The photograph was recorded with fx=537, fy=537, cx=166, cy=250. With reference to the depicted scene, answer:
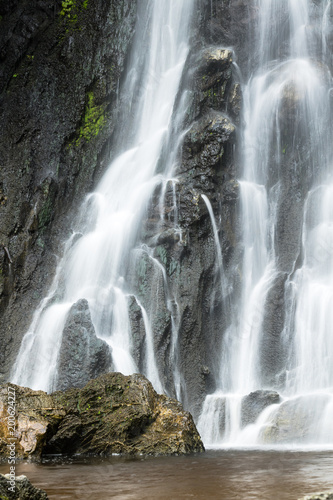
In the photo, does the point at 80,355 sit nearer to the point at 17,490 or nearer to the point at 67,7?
the point at 17,490

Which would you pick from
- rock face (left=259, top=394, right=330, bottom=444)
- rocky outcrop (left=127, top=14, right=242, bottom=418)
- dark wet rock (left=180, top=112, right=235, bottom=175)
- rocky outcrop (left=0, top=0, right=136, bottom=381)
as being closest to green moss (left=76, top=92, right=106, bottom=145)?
rocky outcrop (left=0, top=0, right=136, bottom=381)

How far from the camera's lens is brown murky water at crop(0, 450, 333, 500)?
624 cm

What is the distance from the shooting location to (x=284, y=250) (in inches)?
766

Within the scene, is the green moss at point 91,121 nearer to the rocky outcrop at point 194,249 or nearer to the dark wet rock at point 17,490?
the rocky outcrop at point 194,249

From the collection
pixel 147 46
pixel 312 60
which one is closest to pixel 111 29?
pixel 147 46

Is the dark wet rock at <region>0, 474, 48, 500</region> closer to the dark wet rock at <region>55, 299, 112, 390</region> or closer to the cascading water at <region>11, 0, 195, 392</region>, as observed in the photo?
the dark wet rock at <region>55, 299, 112, 390</region>

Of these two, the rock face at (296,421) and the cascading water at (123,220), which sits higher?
the cascading water at (123,220)

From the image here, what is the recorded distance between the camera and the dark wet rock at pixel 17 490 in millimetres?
4523

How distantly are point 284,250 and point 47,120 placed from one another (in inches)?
448

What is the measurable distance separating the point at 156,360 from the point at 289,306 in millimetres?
4678

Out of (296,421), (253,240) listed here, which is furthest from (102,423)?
(253,240)

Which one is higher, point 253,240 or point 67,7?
point 67,7

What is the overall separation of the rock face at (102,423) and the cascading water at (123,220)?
3.90 m

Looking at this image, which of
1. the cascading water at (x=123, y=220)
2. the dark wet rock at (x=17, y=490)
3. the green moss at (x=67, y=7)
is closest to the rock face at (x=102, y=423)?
the cascading water at (x=123, y=220)
